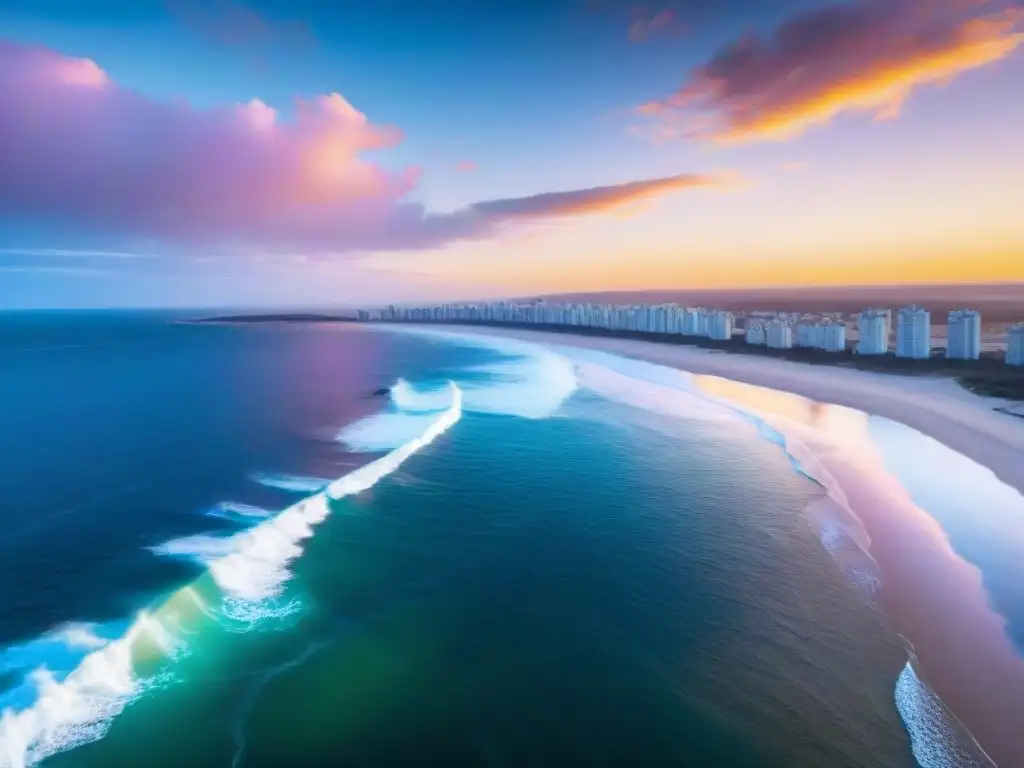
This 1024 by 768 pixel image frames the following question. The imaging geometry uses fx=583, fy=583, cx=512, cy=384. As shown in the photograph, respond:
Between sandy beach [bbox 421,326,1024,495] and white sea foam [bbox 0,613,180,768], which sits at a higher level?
sandy beach [bbox 421,326,1024,495]

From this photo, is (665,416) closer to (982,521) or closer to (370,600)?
(982,521)

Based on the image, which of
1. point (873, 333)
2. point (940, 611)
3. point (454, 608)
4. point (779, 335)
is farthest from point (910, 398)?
→ point (454, 608)

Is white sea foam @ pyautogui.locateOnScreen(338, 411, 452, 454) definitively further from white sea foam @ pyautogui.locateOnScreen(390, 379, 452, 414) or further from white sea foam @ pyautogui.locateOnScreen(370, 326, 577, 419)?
white sea foam @ pyautogui.locateOnScreen(370, 326, 577, 419)

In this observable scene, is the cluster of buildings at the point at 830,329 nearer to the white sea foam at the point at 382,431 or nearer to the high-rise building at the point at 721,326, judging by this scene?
the high-rise building at the point at 721,326

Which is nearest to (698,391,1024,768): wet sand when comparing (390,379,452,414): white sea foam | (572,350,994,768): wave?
(572,350,994,768): wave

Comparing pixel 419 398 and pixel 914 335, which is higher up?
pixel 914 335

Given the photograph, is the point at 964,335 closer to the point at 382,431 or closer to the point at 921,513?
the point at 921,513

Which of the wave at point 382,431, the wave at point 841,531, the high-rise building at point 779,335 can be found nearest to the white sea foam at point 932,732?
the wave at point 841,531
